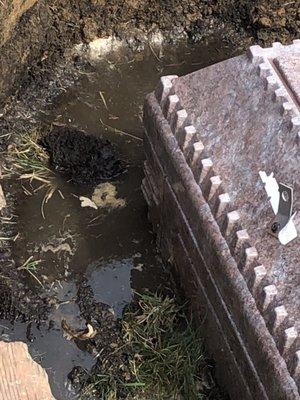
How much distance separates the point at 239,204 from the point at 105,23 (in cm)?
243

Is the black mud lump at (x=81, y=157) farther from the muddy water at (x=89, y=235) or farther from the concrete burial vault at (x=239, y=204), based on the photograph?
the concrete burial vault at (x=239, y=204)

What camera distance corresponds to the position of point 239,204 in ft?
10.7

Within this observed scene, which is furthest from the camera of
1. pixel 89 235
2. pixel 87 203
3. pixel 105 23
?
pixel 105 23

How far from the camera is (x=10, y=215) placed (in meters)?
4.36

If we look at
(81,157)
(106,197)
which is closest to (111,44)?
(81,157)

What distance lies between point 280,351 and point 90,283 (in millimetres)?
1380

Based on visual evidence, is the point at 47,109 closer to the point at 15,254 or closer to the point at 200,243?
the point at 15,254

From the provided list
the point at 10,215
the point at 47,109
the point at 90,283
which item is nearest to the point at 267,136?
the point at 90,283

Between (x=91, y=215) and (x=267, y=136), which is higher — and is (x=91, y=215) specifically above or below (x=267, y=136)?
below

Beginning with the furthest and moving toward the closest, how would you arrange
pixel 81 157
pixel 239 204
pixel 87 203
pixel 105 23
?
1. pixel 105 23
2. pixel 81 157
3. pixel 87 203
4. pixel 239 204

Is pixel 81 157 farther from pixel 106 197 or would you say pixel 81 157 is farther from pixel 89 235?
pixel 89 235

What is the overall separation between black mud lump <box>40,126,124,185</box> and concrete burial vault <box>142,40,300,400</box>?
711 mm

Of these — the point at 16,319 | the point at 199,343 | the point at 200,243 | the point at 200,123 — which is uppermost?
the point at 200,123

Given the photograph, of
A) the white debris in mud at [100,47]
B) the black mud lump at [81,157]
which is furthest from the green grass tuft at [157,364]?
the white debris in mud at [100,47]
